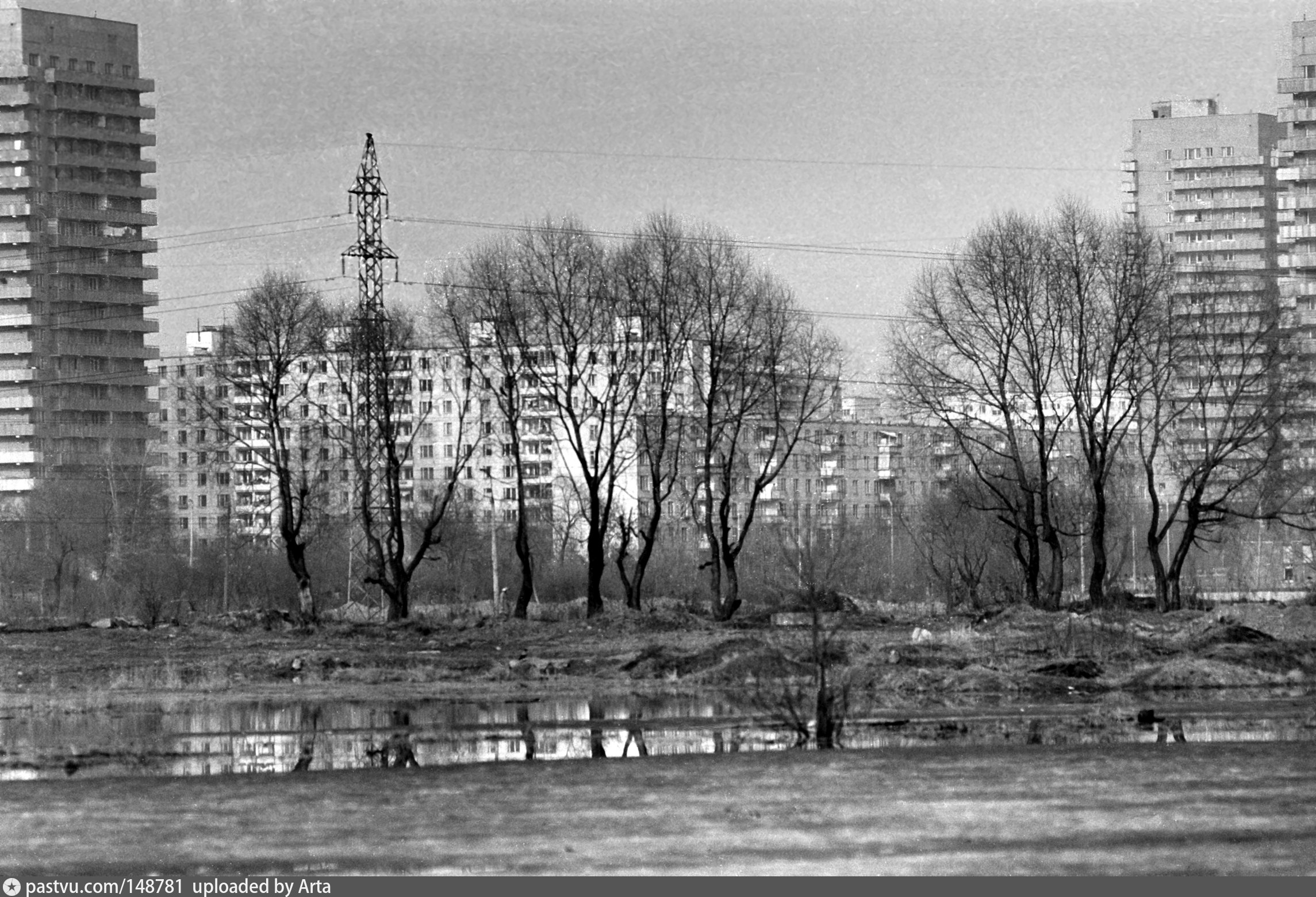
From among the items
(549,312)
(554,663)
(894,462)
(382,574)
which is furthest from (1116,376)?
(894,462)

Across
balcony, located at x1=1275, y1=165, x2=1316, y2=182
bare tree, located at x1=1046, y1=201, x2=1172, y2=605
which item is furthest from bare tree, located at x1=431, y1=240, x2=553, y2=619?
balcony, located at x1=1275, y1=165, x2=1316, y2=182

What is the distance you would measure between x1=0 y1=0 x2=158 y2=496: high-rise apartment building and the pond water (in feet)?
517

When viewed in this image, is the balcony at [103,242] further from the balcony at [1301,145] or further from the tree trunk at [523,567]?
the tree trunk at [523,567]

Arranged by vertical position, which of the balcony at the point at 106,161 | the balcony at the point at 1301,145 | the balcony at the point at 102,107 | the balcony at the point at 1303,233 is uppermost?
the balcony at the point at 102,107

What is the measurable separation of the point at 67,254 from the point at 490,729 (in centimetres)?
17087

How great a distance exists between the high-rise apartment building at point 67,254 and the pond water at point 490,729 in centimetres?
15763

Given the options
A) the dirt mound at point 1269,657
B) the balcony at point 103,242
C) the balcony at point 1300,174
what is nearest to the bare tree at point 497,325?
the dirt mound at point 1269,657

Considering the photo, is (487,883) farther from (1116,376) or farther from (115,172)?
(115,172)

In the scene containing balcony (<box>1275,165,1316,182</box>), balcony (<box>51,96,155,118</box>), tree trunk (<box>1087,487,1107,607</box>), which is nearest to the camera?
tree trunk (<box>1087,487,1107,607</box>)

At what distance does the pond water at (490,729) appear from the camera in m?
22.2

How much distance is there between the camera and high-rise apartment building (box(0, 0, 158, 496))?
184m

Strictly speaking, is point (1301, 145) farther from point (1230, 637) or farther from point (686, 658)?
point (686, 658)

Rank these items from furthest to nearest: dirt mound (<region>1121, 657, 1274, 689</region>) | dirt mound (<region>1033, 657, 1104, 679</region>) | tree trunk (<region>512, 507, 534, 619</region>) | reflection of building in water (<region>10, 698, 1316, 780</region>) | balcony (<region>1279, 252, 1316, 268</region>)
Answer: balcony (<region>1279, 252, 1316, 268</region>) → tree trunk (<region>512, 507, 534, 619</region>) → dirt mound (<region>1033, 657, 1104, 679</region>) → dirt mound (<region>1121, 657, 1274, 689</region>) → reflection of building in water (<region>10, 698, 1316, 780</region>)

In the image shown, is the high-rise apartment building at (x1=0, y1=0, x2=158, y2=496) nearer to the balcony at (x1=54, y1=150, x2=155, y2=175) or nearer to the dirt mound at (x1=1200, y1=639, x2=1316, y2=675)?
the balcony at (x1=54, y1=150, x2=155, y2=175)
